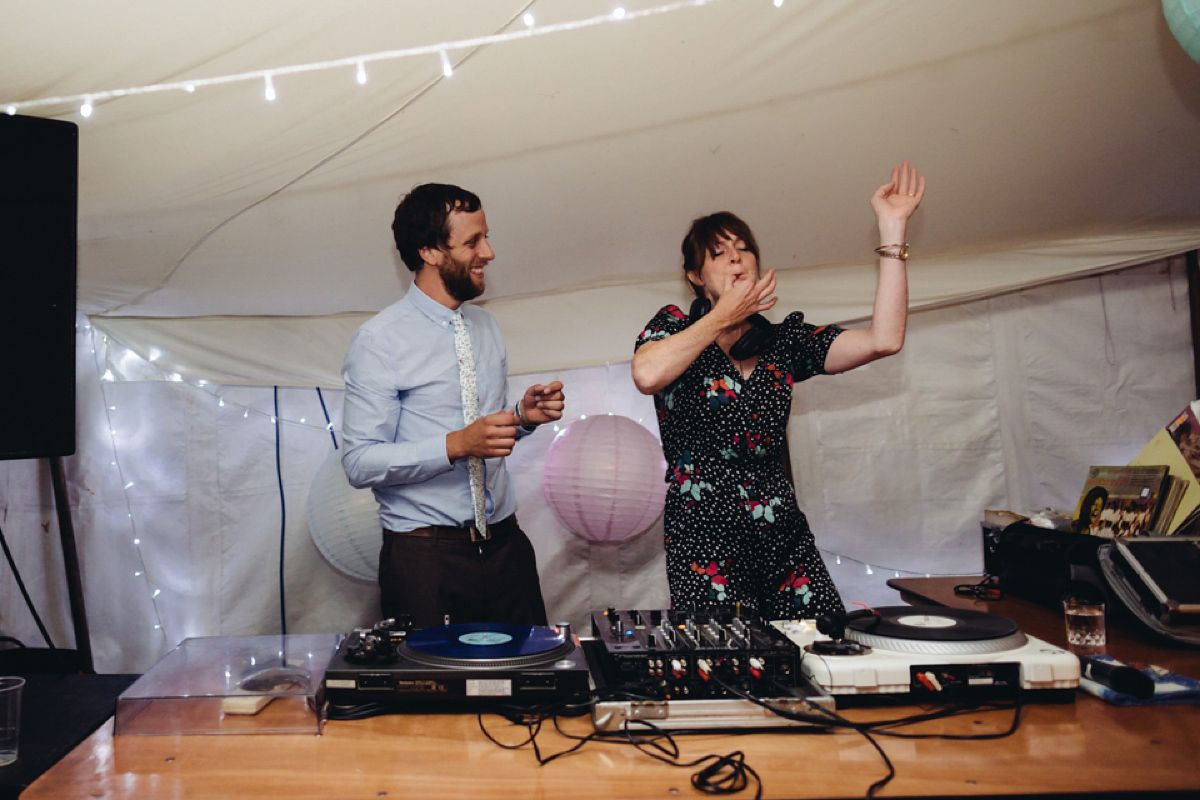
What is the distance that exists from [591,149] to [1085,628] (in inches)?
69.9

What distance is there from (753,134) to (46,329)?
189 centimetres

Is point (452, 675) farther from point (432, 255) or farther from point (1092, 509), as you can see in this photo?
point (1092, 509)

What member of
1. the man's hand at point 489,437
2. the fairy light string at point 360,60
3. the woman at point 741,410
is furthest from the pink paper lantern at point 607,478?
the fairy light string at point 360,60

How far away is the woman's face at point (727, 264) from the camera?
200 centimetres

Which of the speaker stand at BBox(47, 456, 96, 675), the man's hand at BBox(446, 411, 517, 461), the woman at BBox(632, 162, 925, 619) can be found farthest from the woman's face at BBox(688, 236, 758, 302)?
the speaker stand at BBox(47, 456, 96, 675)

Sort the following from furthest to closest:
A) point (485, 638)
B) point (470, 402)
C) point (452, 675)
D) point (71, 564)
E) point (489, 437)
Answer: point (71, 564), point (470, 402), point (489, 437), point (485, 638), point (452, 675)

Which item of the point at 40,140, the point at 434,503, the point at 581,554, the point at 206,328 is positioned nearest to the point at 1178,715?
the point at 434,503

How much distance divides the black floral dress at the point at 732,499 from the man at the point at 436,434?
0.37 meters

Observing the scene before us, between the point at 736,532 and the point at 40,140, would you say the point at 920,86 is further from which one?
the point at 40,140

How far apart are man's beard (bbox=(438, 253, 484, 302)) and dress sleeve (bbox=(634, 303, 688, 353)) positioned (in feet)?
1.81

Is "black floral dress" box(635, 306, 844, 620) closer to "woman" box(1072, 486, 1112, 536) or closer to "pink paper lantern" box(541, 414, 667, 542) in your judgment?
"woman" box(1072, 486, 1112, 536)

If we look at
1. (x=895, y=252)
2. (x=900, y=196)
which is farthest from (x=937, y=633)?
(x=900, y=196)

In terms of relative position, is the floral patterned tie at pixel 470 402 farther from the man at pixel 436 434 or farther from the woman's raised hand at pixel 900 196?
the woman's raised hand at pixel 900 196

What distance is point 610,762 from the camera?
0.98 m
